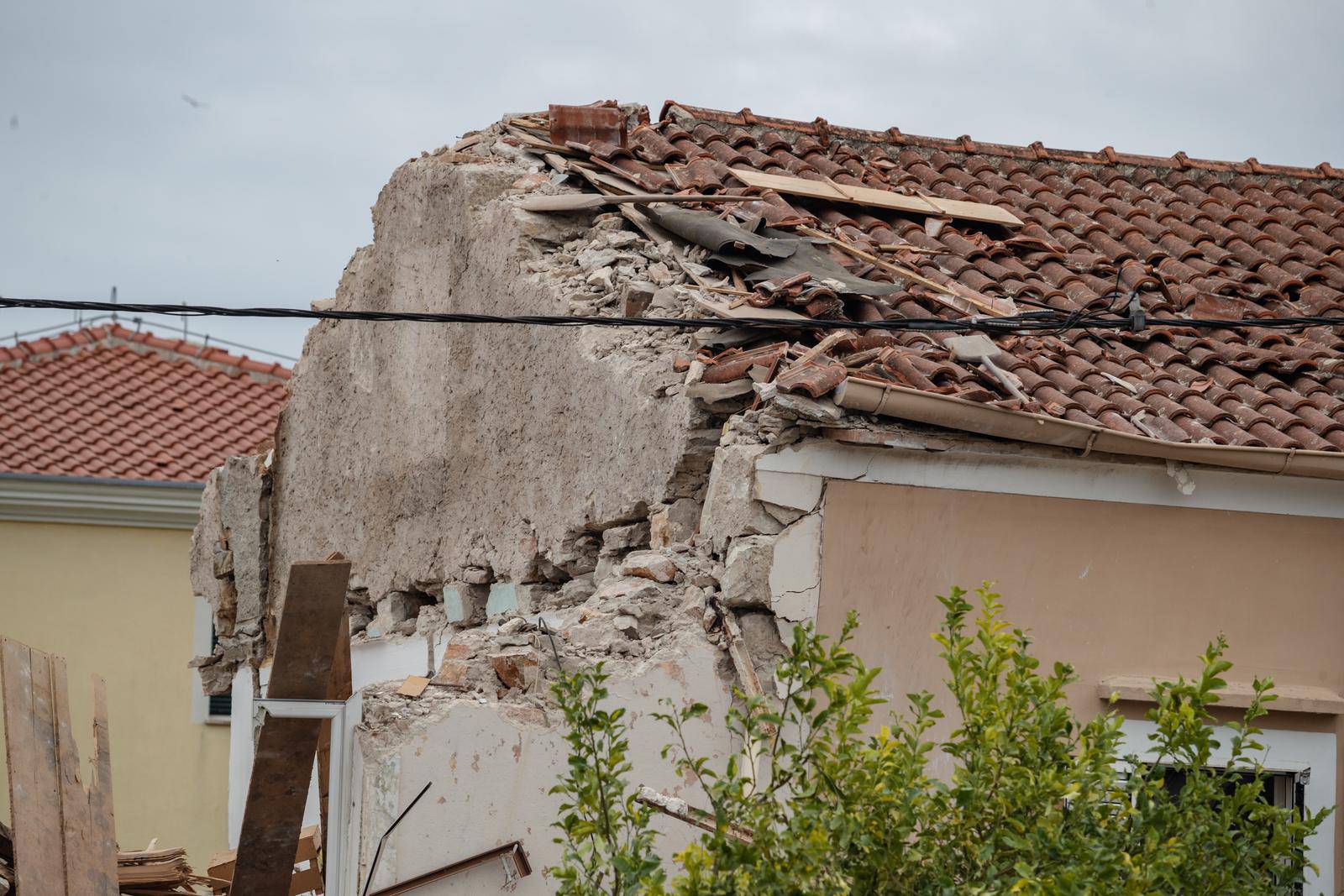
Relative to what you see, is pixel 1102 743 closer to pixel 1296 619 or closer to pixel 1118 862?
pixel 1118 862

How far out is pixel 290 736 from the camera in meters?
4.48

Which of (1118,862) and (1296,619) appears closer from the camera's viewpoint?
(1118,862)

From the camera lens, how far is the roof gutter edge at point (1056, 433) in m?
4.83

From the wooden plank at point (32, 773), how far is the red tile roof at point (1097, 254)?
11.8ft

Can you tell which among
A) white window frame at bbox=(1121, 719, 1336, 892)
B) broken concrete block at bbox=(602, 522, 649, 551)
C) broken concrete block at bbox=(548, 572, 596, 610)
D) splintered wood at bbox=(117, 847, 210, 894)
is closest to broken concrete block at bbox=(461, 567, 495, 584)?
broken concrete block at bbox=(548, 572, 596, 610)

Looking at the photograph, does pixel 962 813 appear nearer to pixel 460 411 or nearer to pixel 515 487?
pixel 515 487

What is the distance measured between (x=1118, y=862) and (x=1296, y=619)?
10.9 ft

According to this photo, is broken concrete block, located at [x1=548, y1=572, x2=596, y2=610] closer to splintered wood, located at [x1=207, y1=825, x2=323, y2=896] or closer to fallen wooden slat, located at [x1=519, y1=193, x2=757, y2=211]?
splintered wood, located at [x1=207, y1=825, x2=323, y2=896]

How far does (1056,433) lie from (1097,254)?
2.42 meters

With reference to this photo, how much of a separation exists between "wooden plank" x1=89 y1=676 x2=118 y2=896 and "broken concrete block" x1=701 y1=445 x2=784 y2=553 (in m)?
2.80

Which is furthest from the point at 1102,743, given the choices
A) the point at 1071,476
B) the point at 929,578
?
the point at 1071,476

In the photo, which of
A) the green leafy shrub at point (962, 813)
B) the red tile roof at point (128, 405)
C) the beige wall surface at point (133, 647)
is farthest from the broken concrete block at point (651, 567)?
the beige wall surface at point (133, 647)

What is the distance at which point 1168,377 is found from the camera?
235 inches

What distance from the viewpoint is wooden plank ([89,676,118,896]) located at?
5438 millimetres
